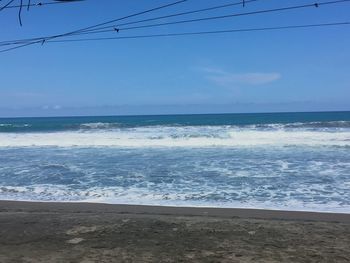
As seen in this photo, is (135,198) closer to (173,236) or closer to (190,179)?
(190,179)

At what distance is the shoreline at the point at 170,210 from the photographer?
8.08m

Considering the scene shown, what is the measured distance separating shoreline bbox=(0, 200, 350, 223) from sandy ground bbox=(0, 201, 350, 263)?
0.06ft

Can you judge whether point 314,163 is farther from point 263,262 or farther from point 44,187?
point 263,262

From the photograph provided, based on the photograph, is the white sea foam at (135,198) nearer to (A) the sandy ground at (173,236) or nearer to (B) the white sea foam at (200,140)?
(A) the sandy ground at (173,236)

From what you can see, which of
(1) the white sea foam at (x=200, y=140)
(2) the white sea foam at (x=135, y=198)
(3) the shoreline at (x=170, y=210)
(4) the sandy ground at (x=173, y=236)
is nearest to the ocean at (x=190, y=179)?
(2) the white sea foam at (x=135, y=198)

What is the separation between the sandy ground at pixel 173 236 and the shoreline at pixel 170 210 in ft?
0.06

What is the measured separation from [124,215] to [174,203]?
5.62 ft

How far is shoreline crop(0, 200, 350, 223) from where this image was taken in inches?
318

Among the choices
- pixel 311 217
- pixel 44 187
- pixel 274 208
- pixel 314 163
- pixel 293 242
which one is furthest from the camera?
pixel 314 163

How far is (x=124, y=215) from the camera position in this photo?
26.7 ft

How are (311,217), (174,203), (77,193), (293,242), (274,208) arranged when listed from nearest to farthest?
(293,242), (311,217), (274,208), (174,203), (77,193)

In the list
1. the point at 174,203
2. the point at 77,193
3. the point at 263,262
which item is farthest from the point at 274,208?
the point at 77,193

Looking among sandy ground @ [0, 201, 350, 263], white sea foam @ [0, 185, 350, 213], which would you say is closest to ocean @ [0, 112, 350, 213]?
white sea foam @ [0, 185, 350, 213]

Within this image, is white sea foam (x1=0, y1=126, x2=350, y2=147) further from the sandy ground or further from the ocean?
the sandy ground
